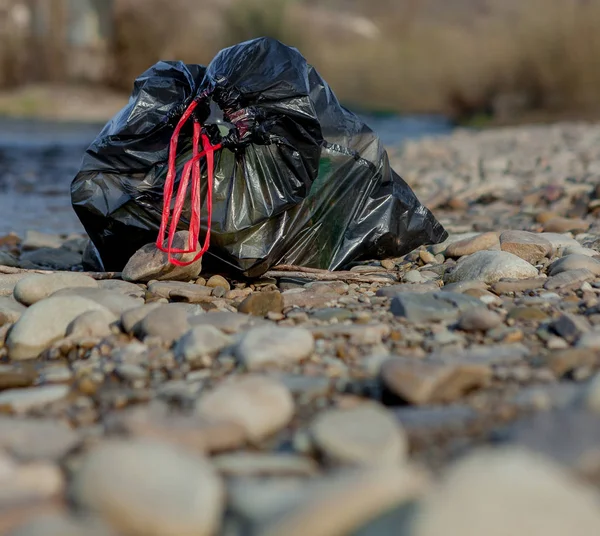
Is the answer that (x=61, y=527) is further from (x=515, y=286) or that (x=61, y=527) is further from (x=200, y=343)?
(x=515, y=286)

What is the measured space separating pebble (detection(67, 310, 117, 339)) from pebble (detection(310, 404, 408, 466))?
902mm

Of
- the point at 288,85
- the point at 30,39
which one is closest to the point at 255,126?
the point at 288,85

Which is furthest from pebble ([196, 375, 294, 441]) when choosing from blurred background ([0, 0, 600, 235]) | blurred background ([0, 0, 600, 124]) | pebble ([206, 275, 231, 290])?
blurred background ([0, 0, 600, 124])

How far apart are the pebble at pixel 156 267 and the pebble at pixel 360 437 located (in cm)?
134

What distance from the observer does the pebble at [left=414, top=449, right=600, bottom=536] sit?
1073 mm

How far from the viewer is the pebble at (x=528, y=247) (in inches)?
118

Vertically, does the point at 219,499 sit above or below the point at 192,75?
below

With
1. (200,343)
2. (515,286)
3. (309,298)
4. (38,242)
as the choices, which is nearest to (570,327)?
(515,286)

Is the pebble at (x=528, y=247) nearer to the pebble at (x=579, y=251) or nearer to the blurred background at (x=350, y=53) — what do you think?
the pebble at (x=579, y=251)

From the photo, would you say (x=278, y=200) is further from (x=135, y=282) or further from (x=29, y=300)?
(x=29, y=300)

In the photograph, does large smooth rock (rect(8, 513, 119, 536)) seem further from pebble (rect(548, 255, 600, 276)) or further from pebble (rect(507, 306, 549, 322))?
pebble (rect(548, 255, 600, 276))

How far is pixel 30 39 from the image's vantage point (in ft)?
67.2

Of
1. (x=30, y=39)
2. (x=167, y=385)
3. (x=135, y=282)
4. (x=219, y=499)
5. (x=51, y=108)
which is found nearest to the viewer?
(x=219, y=499)

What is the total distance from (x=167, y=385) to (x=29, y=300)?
0.96 m
